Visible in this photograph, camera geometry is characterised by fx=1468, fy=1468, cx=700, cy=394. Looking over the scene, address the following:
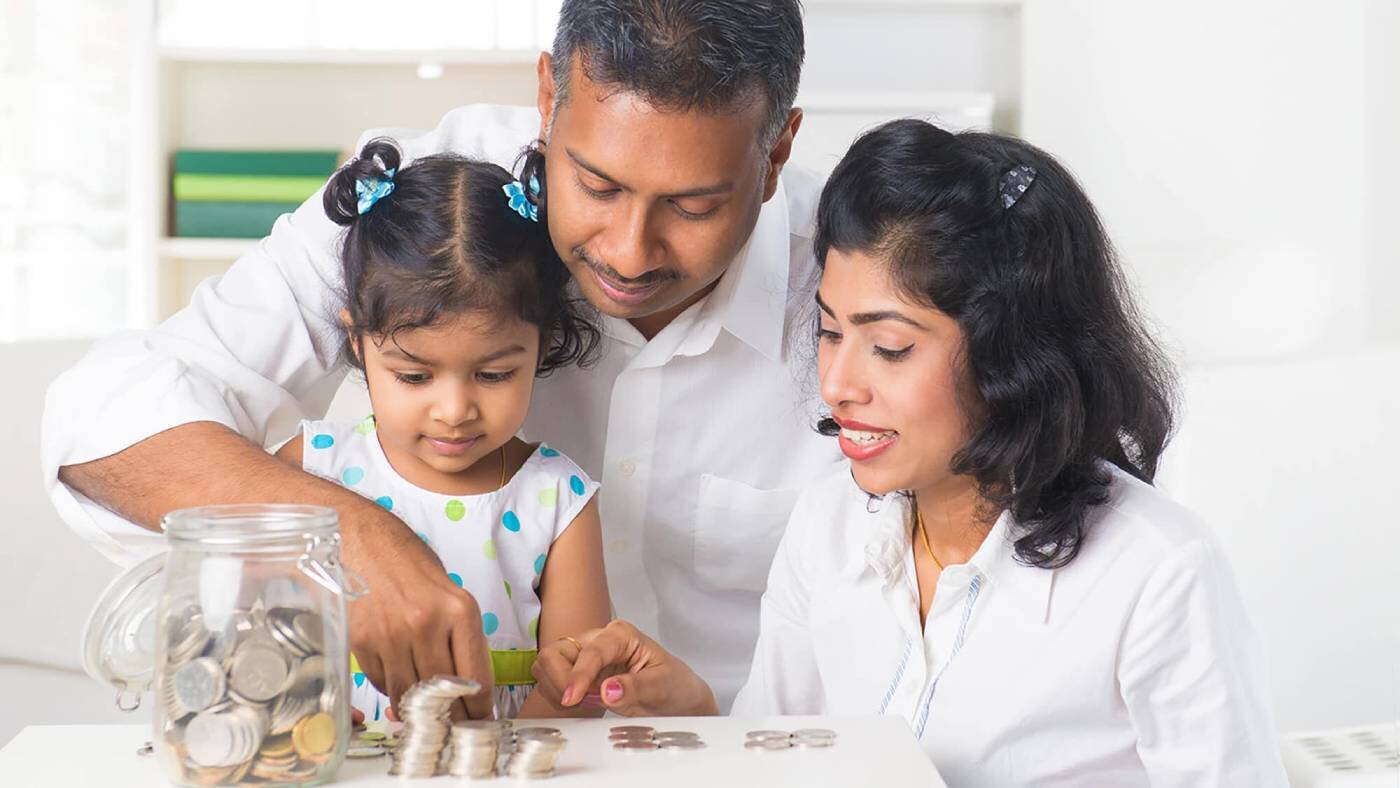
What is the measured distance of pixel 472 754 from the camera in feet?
2.71

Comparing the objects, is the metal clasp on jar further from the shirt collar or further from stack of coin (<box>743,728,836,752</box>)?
the shirt collar

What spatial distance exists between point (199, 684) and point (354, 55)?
277 cm

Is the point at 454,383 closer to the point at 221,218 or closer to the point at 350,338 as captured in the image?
the point at 350,338

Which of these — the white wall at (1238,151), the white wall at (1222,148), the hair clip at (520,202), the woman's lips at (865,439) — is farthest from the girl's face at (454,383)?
the white wall at (1222,148)

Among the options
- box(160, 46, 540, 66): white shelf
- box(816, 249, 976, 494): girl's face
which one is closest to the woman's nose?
box(816, 249, 976, 494): girl's face

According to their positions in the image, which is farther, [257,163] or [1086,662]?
[257,163]

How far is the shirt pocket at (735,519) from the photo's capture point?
5.32ft

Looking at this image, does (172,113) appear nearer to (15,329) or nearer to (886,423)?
(15,329)

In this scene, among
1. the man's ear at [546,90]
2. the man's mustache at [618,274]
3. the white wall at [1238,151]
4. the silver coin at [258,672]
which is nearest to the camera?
the silver coin at [258,672]

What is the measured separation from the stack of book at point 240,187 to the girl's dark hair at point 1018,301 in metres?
2.33

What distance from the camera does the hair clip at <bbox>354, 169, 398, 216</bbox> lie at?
143 centimetres

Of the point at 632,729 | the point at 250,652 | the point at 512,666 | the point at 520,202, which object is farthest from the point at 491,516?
the point at 250,652

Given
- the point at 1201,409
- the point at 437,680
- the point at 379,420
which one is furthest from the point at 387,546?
the point at 1201,409

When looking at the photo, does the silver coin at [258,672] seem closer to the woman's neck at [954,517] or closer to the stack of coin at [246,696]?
the stack of coin at [246,696]
